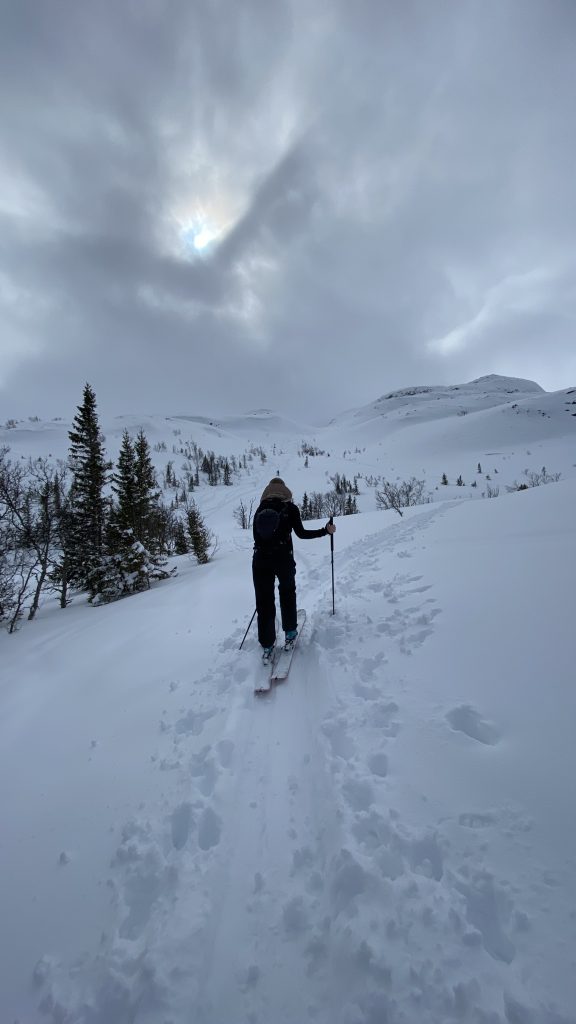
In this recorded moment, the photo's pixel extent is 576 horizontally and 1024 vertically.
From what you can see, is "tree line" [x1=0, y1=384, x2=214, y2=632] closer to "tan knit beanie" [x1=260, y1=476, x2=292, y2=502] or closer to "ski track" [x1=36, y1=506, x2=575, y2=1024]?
"tan knit beanie" [x1=260, y1=476, x2=292, y2=502]

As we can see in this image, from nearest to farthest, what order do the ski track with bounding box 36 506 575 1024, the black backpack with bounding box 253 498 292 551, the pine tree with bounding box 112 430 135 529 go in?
the ski track with bounding box 36 506 575 1024, the black backpack with bounding box 253 498 292 551, the pine tree with bounding box 112 430 135 529

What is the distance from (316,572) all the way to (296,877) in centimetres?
696

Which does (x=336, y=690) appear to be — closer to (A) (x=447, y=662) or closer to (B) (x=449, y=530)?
(A) (x=447, y=662)

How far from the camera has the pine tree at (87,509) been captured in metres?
17.2

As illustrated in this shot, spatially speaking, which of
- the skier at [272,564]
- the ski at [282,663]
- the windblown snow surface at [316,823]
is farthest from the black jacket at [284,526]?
the windblown snow surface at [316,823]

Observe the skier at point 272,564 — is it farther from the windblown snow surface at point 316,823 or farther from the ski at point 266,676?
the windblown snow surface at point 316,823

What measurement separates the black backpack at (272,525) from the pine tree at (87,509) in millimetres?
14644

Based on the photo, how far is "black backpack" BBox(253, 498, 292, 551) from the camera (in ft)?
15.0

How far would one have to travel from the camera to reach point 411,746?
2867 mm

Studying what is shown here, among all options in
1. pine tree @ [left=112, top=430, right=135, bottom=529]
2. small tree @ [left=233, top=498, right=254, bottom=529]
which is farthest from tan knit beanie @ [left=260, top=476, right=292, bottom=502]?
small tree @ [left=233, top=498, right=254, bottom=529]

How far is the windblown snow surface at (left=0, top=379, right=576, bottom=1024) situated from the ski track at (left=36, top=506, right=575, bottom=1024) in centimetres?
1

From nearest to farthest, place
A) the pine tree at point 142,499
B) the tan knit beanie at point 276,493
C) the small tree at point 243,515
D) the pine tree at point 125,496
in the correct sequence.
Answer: the tan knit beanie at point 276,493, the pine tree at point 125,496, the pine tree at point 142,499, the small tree at point 243,515

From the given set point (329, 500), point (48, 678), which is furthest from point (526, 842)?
→ point (329, 500)

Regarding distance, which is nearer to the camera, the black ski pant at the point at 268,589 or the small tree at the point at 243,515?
the black ski pant at the point at 268,589
